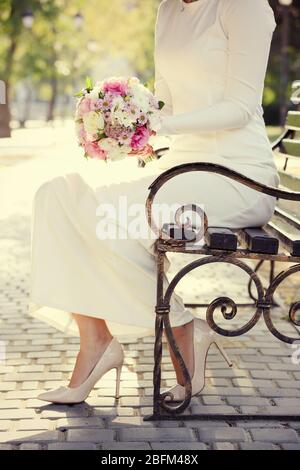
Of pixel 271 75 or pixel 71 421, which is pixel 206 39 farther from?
pixel 271 75

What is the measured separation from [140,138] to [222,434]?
139 cm

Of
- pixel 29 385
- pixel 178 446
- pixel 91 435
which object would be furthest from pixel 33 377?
pixel 178 446

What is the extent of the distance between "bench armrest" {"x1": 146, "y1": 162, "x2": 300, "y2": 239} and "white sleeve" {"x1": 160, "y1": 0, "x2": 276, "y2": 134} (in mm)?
296

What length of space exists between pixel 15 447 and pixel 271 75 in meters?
44.1

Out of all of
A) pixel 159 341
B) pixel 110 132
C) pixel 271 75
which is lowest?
pixel 159 341

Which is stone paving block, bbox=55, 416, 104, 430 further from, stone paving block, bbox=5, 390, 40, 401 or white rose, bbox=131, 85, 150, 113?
white rose, bbox=131, 85, 150, 113

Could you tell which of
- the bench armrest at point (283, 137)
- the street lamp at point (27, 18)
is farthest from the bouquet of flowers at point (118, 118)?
the street lamp at point (27, 18)

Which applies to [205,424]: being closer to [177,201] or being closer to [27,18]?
[177,201]

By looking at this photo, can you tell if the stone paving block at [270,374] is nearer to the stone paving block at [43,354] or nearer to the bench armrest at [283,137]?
the stone paving block at [43,354]

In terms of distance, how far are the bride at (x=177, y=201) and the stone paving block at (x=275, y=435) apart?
496mm

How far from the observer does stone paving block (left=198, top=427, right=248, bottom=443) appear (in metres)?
3.74

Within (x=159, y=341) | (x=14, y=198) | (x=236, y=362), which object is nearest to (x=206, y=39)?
(x=159, y=341)

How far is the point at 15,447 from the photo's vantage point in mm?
3600
